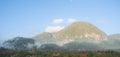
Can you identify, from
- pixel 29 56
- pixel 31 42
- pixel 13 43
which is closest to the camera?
pixel 29 56

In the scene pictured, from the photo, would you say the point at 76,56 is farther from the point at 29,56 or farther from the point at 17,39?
the point at 17,39

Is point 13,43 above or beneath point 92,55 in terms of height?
above

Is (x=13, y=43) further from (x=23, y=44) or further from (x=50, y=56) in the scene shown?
(x=50, y=56)

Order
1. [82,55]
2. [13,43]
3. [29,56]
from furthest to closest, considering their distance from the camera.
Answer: [13,43]
[29,56]
[82,55]

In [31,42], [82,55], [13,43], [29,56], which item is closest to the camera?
[82,55]

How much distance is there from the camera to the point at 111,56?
1809 inches

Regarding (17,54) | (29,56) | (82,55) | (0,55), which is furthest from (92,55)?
(0,55)

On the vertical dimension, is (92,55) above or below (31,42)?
below

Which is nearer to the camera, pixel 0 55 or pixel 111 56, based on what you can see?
pixel 111 56

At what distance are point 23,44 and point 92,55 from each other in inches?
5698

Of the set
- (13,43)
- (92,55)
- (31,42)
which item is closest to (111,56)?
(92,55)

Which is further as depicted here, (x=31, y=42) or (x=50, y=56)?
(x=31, y=42)

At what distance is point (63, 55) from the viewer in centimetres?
4578

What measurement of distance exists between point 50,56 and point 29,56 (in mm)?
4534
